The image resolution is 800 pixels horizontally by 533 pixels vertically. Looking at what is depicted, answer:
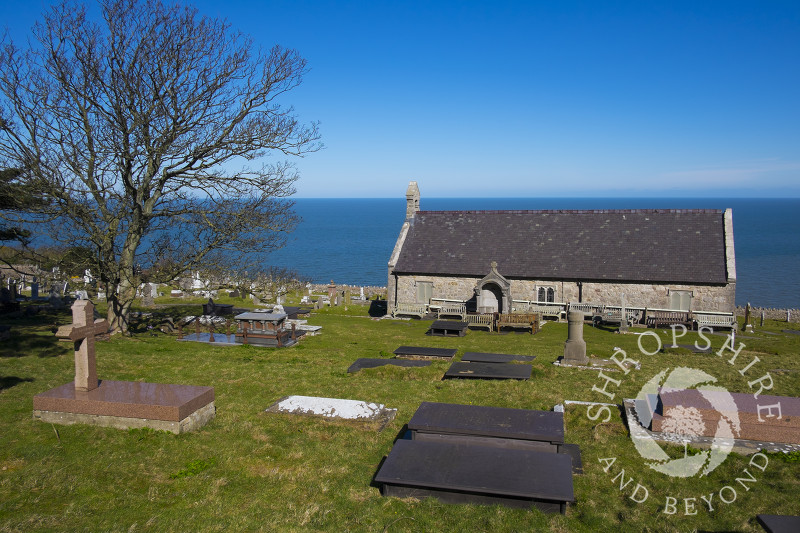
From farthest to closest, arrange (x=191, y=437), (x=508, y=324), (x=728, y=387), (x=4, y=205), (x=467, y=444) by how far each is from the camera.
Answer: (x=508, y=324)
(x=4, y=205)
(x=728, y=387)
(x=191, y=437)
(x=467, y=444)

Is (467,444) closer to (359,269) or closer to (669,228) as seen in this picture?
(669,228)

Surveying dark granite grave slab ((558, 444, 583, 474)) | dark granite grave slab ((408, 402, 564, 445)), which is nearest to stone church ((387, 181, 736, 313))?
dark granite grave slab ((408, 402, 564, 445))

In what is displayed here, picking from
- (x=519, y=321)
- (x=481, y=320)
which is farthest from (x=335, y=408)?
(x=481, y=320)

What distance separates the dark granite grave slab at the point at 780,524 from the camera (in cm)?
719

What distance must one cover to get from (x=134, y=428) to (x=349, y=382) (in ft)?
20.2

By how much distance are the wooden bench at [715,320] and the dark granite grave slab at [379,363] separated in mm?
17603

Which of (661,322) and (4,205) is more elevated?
(4,205)

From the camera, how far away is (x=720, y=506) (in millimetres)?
9227

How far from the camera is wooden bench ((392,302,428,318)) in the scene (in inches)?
1330

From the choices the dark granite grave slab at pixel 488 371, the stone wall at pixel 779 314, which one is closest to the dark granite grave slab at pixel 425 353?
the dark granite grave slab at pixel 488 371

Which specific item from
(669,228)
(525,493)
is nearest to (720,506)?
(525,493)

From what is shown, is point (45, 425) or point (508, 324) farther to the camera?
point (508, 324)

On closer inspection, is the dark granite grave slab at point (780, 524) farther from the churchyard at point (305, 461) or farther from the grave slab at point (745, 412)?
the grave slab at point (745, 412)

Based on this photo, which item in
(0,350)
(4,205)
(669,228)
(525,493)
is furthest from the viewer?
(669,228)
